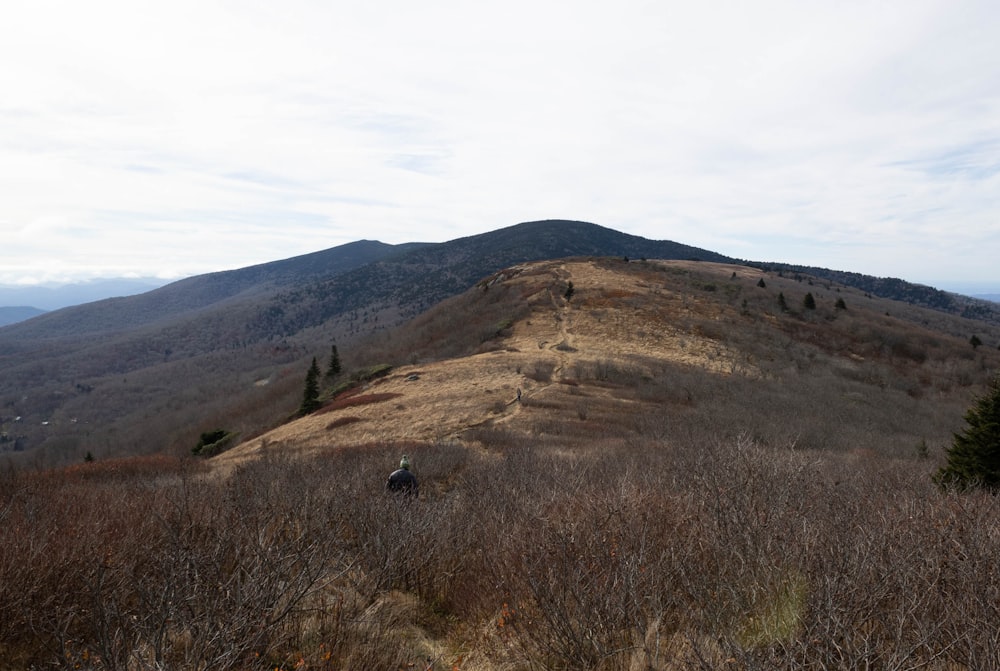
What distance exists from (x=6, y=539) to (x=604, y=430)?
61.7 ft

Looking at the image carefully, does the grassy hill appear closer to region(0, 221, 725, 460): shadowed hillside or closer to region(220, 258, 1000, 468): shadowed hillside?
region(220, 258, 1000, 468): shadowed hillside

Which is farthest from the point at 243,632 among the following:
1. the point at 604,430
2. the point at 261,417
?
the point at 261,417

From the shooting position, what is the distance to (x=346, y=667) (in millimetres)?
4059

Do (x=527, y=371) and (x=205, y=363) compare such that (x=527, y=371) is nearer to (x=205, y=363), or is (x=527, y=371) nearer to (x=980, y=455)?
(x=980, y=455)

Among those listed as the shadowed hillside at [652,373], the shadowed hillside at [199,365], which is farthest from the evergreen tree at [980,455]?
the shadowed hillside at [199,365]

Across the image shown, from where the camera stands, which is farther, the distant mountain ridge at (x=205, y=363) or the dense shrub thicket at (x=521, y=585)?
the distant mountain ridge at (x=205, y=363)

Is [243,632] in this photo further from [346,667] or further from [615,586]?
[615,586]

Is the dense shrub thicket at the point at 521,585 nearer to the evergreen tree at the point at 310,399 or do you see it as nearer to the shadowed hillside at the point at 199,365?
the evergreen tree at the point at 310,399

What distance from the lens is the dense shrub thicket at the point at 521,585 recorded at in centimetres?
384

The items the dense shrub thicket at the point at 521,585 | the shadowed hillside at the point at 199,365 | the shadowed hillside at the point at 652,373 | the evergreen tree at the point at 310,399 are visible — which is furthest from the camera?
the shadowed hillside at the point at 199,365

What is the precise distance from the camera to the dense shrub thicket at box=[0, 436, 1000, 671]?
12.6ft

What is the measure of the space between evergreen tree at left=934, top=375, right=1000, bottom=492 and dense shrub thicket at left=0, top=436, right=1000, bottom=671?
15.2ft

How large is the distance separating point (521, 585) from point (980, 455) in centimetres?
1386

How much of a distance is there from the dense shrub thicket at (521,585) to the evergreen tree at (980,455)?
4621mm
